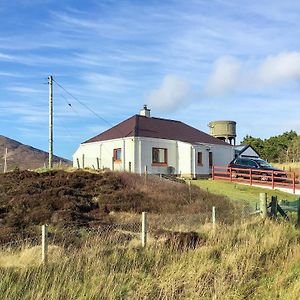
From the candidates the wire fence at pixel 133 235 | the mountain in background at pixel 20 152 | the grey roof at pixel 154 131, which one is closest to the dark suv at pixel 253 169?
the grey roof at pixel 154 131

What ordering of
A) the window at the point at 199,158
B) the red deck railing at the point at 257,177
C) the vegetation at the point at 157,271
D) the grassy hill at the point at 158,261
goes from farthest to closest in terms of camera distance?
the window at the point at 199,158, the red deck railing at the point at 257,177, the grassy hill at the point at 158,261, the vegetation at the point at 157,271

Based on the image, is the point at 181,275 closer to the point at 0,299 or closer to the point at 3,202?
the point at 0,299

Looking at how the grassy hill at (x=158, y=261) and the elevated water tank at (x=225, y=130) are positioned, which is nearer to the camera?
the grassy hill at (x=158, y=261)

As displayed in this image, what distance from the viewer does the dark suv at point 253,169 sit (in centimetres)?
3434

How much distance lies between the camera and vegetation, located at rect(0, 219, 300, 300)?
6.74m

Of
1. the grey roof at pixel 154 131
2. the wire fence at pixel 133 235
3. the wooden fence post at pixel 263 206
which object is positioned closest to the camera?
the wire fence at pixel 133 235

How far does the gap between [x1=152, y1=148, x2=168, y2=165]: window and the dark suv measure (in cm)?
515

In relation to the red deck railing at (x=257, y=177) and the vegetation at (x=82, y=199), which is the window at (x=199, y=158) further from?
the vegetation at (x=82, y=199)

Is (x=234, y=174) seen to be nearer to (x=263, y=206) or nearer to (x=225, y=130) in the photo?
(x=225, y=130)

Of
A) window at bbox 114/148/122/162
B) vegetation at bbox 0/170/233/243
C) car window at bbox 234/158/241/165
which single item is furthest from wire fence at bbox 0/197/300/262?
car window at bbox 234/158/241/165

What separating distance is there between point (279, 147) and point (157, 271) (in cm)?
6841

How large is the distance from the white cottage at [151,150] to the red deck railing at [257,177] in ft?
4.41

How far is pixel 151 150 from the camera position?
35.2 meters

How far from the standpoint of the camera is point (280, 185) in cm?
3209
